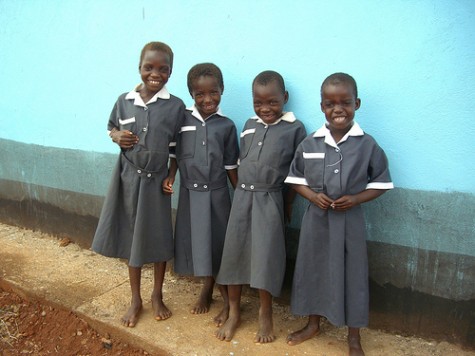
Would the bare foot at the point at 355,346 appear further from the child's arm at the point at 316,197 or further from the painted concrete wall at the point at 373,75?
the child's arm at the point at 316,197

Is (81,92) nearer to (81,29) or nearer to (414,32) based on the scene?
(81,29)

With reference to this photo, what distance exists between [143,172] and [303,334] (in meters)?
1.37

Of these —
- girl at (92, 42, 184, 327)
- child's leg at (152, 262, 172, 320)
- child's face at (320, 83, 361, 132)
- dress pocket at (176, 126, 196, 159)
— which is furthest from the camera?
child's leg at (152, 262, 172, 320)

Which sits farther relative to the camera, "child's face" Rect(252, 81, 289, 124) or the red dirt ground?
the red dirt ground

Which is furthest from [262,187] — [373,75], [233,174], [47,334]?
[47,334]

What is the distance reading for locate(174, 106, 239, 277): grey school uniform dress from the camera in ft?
9.00

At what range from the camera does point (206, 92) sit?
2.70m

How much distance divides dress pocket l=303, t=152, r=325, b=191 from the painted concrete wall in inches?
14.8

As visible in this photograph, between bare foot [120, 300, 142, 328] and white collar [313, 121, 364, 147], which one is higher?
white collar [313, 121, 364, 147]

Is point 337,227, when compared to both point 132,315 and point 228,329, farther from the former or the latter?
point 132,315

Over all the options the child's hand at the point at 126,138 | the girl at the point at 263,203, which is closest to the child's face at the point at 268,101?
the girl at the point at 263,203

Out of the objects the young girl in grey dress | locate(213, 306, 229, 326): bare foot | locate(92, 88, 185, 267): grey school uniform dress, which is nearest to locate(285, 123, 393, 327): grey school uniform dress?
the young girl in grey dress

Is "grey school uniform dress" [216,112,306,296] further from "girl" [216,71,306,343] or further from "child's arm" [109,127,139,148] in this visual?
"child's arm" [109,127,139,148]

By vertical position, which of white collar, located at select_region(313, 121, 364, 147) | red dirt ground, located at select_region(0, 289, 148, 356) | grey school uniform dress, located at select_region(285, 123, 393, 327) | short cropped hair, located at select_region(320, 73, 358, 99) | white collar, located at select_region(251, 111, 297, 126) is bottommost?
red dirt ground, located at select_region(0, 289, 148, 356)
